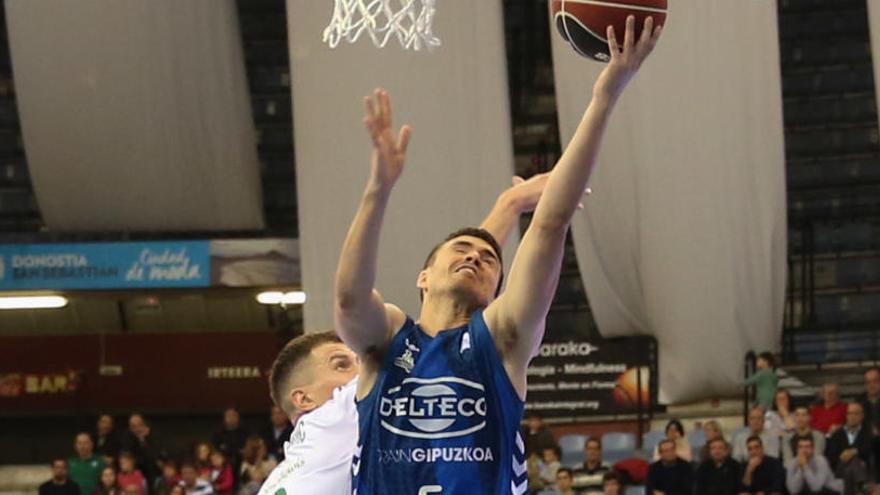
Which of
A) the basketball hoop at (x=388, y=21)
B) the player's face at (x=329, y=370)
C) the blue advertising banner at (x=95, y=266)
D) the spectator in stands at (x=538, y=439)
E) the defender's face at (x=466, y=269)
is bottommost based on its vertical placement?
the spectator in stands at (x=538, y=439)

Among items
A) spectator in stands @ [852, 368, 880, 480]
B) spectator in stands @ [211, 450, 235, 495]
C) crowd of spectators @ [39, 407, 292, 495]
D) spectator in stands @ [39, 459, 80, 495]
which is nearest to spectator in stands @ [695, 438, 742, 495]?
spectator in stands @ [852, 368, 880, 480]

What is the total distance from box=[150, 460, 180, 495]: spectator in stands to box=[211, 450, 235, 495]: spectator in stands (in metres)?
0.37

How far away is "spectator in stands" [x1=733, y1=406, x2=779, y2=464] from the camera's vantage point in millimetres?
15000

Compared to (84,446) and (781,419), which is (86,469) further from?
(781,419)

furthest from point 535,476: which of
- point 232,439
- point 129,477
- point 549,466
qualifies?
point 129,477

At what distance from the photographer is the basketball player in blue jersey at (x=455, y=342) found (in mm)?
4492

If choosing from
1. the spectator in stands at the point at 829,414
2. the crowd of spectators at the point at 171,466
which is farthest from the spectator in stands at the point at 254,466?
the spectator in stands at the point at 829,414

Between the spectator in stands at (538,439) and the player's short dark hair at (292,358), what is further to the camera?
the spectator in stands at (538,439)

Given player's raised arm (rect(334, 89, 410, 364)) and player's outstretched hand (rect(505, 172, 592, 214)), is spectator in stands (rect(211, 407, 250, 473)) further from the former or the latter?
player's raised arm (rect(334, 89, 410, 364))

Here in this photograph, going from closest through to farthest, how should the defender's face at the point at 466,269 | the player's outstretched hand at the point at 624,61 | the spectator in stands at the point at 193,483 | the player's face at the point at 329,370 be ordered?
the player's outstretched hand at the point at 624,61 → the defender's face at the point at 466,269 → the player's face at the point at 329,370 → the spectator in stands at the point at 193,483

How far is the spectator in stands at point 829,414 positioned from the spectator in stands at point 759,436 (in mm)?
581

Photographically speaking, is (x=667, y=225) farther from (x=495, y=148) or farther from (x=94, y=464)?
(x=94, y=464)

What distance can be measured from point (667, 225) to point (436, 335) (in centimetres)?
1379

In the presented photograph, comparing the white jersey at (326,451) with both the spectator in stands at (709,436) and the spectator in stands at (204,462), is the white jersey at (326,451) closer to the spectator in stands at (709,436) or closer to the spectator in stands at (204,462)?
the spectator in stands at (709,436)
